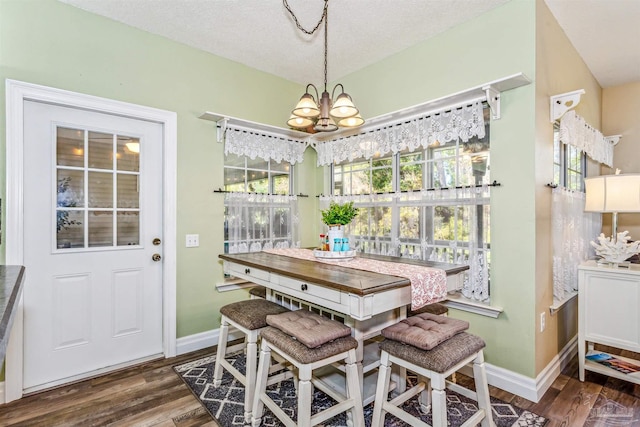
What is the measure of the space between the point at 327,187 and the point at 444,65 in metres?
→ 1.65

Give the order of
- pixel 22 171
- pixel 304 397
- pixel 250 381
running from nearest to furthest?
pixel 304 397, pixel 250 381, pixel 22 171

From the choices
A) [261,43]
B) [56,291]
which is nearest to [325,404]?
[56,291]

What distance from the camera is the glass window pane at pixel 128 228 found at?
2.66 m

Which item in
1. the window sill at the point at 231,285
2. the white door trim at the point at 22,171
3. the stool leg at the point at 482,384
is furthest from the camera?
the window sill at the point at 231,285

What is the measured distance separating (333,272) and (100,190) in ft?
6.36

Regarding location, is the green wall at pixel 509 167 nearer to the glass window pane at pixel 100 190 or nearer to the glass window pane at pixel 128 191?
the glass window pane at pixel 128 191

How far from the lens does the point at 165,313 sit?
111 inches

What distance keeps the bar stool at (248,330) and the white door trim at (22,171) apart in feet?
2.25

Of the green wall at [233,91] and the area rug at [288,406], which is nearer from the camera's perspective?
the area rug at [288,406]

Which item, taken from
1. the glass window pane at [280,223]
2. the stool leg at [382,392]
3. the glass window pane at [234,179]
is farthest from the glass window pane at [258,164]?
the stool leg at [382,392]

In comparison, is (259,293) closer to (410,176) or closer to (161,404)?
(161,404)

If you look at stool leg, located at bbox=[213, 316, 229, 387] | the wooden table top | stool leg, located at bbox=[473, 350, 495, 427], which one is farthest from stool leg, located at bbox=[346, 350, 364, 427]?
stool leg, located at bbox=[213, 316, 229, 387]

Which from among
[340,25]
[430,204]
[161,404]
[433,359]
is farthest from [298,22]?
[161,404]

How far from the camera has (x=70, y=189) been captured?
246 centimetres
